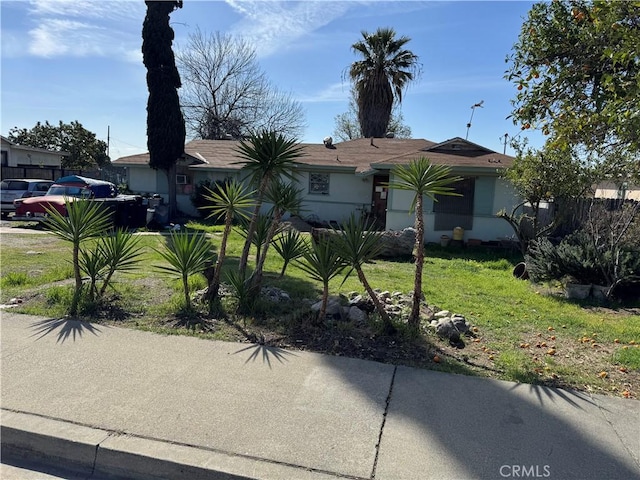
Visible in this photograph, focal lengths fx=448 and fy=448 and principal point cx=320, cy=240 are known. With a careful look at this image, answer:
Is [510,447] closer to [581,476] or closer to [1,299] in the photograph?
[581,476]

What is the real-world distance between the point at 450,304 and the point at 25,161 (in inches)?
1475

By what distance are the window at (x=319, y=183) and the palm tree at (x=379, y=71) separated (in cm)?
844

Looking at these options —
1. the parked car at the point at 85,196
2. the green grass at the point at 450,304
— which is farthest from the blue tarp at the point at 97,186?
the green grass at the point at 450,304

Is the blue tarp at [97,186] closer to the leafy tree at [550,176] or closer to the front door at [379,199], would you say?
the front door at [379,199]

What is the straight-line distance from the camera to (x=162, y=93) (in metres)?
19.1

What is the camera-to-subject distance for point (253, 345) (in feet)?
15.9

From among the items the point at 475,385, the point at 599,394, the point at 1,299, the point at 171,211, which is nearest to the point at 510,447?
the point at 475,385

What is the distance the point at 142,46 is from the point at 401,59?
46.6 ft

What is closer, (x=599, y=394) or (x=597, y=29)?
(x=599, y=394)

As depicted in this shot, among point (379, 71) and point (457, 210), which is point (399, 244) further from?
point (379, 71)

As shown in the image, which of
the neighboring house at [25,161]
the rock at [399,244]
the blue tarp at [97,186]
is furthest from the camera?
the neighboring house at [25,161]

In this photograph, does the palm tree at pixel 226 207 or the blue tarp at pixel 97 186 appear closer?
the palm tree at pixel 226 207

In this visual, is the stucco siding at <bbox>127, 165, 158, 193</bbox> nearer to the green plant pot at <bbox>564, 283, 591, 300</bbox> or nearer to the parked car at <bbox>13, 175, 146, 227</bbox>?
the parked car at <bbox>13, 175, 146, 227</bbox>

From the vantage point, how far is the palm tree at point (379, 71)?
2566cm
